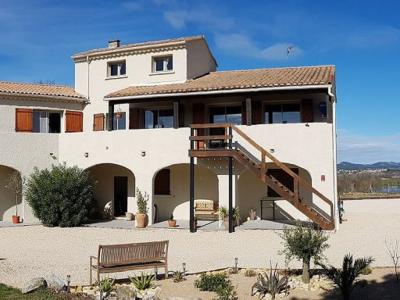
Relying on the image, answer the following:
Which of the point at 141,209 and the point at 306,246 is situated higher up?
the point at 141,209

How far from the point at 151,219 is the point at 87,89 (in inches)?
371

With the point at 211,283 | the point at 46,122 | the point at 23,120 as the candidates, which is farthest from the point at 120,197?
the point at 211,283

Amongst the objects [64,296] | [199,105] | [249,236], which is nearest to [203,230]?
[249,236]

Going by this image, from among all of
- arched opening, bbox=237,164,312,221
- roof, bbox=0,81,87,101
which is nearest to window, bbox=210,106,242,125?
arched opening, bbox=237,164,312,221

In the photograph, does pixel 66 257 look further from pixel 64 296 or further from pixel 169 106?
pixel 169 106

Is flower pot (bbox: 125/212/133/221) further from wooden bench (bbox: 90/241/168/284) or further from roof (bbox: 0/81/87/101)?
wooden bench (bbox: 90/241/168/284)

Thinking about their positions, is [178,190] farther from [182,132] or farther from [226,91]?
[226,91]

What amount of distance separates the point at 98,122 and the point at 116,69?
10.7ft

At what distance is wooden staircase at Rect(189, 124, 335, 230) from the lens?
60.1ft

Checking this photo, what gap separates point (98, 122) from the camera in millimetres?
25781

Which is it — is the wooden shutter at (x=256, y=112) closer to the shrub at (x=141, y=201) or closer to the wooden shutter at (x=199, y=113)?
the wooden shutter at (x=199, y=113)

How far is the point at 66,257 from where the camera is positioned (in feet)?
46.8

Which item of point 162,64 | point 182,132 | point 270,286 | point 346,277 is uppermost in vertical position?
point 162,64

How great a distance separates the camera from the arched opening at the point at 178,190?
75.0ft
